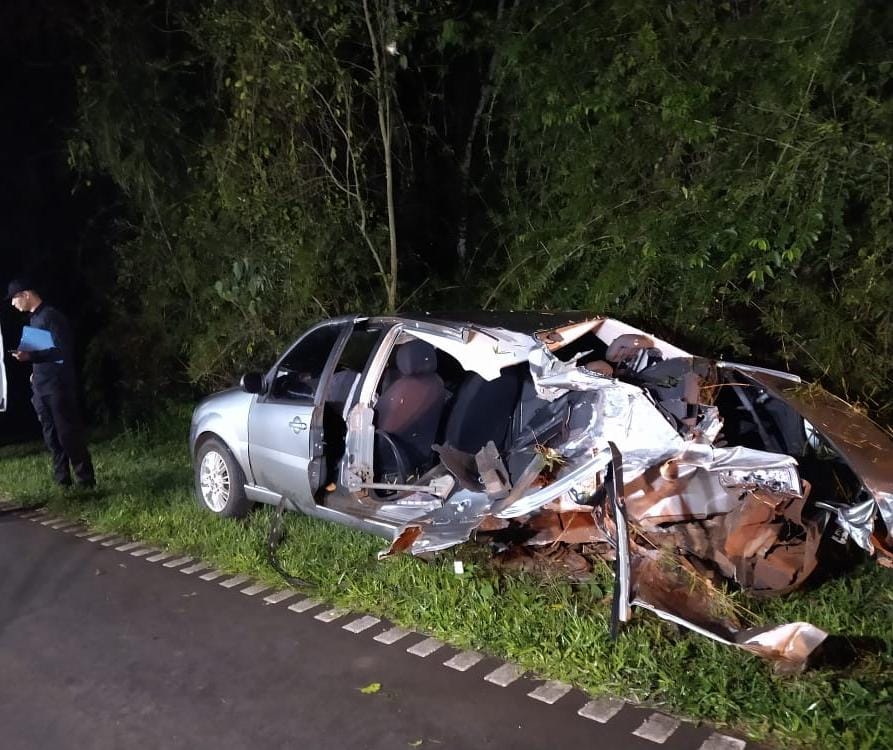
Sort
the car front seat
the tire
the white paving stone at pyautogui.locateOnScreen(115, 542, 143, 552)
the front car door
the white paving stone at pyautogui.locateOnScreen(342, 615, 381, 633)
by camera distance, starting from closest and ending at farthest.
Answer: the white paving stone at pyautogui.locateOnScreen(342, 615, 381, 633) → the car front seat → the front car door → the white paving stone at pyautogui.locateOnScreen(115, 542, 143, 552) → the tire

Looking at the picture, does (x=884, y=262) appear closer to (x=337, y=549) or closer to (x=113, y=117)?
(x=337, y=549)

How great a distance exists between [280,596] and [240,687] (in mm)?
1133

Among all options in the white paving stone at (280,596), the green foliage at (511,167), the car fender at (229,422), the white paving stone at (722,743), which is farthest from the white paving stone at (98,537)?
the white paving stone at (722,743)

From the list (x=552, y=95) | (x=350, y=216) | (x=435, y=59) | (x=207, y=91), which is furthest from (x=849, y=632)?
(x=207, y=91)

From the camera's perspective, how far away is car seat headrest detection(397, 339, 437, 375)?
16.9 feet

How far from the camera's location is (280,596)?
16.3ft

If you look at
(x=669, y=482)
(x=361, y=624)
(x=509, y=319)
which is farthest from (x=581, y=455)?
(x=361, y=624)

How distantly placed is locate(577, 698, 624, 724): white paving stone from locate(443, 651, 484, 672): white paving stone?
660 mm

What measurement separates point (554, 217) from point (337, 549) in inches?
155

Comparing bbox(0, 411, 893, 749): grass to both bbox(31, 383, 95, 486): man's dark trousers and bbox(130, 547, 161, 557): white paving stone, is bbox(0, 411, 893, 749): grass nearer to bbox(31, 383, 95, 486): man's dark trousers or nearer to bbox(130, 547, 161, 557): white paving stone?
bbox(130, 547, 161, 557): white paving stone

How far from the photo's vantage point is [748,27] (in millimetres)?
5895

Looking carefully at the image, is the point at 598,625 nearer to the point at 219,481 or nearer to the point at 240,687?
the point at 240,687

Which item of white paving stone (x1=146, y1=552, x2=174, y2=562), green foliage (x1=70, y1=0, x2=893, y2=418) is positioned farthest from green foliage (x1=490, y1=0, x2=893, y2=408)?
white paving stone (x1=146, y1=552, x2=174, y2=562)

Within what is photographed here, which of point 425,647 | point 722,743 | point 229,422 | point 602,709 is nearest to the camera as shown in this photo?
point 722,743
